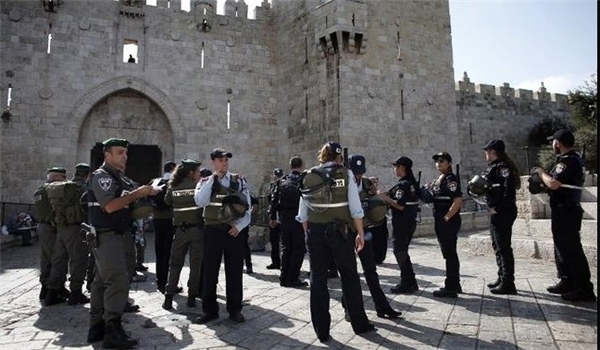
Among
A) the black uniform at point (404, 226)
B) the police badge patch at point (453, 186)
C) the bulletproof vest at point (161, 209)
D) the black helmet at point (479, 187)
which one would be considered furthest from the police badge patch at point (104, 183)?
the black helmet at point (479, 187)

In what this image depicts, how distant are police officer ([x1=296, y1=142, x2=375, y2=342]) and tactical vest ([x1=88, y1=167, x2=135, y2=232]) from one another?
1660 millimetres

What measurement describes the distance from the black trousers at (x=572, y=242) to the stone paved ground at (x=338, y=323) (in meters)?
0.28

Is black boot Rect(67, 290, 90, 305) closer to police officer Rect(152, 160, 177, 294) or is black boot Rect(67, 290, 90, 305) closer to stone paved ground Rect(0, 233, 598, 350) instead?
stone paved ground Rect(0, 233, 598, 350)

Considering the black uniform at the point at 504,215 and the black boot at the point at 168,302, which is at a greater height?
the black uniform at the point at 504,215

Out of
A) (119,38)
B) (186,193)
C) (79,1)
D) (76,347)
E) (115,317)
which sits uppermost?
(79,1)

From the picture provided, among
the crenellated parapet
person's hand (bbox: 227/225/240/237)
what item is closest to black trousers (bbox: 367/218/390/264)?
person's hand (bbox: 227/225/240/237)

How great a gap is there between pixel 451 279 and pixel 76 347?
3869mm

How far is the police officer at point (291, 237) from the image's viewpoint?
19.2ft

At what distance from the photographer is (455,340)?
11.0 ft

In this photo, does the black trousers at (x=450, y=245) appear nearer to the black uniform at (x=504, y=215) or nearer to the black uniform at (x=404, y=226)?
the black uniform at (x=404, y=226)

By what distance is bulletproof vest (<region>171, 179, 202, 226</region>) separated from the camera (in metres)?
4.73

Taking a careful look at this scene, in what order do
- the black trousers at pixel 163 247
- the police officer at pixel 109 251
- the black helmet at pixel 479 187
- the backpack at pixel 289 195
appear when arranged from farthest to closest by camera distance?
the backpack at pixel 289 195
the black trousers at pixel 163 247
the black helmet at pixel 479 187
the police officer at pixel 109 251

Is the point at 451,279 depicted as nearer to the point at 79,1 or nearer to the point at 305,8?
the point at 305,8

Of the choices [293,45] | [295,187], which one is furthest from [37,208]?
[293,45]
